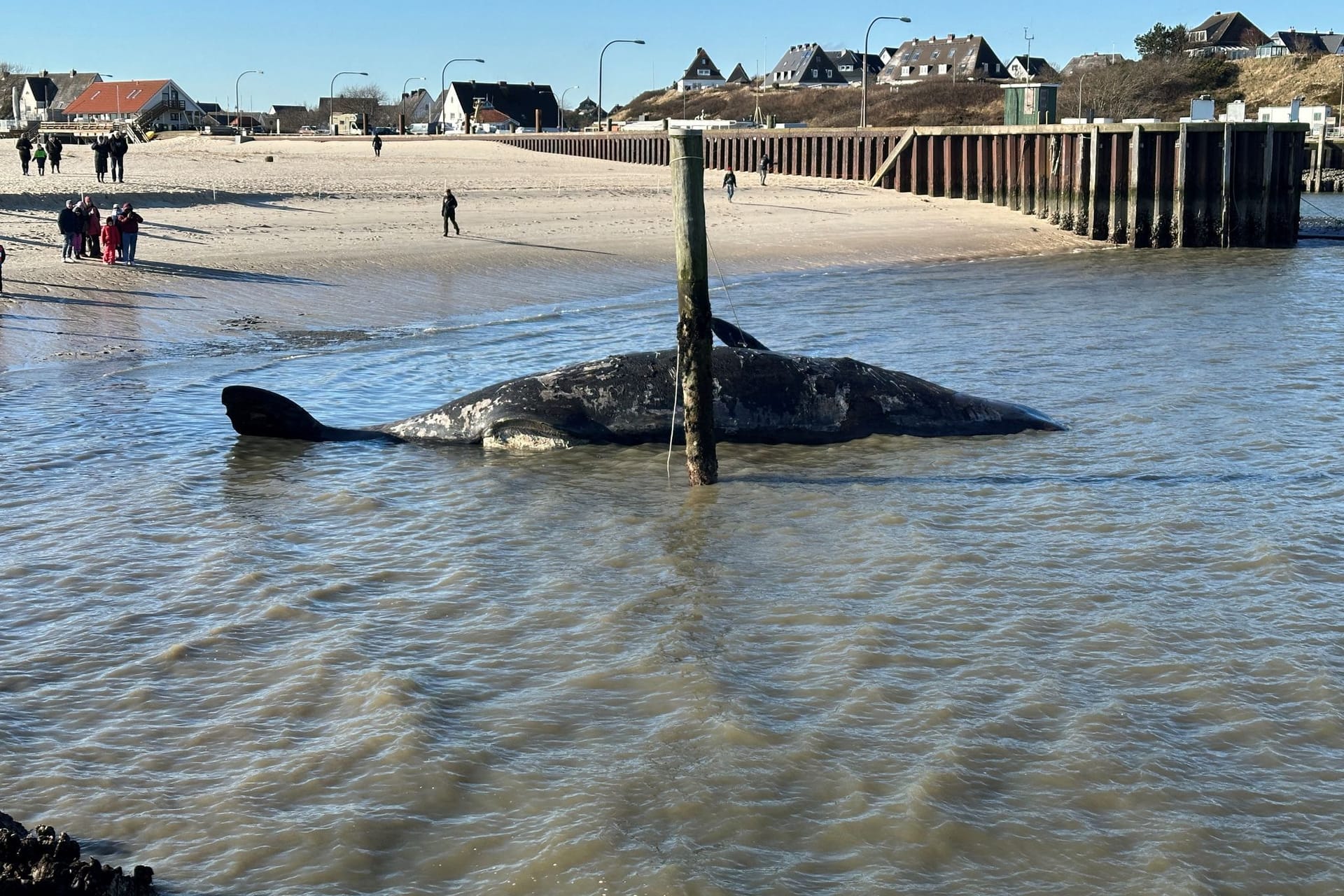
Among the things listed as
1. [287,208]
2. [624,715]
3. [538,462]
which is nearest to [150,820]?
[624,715]

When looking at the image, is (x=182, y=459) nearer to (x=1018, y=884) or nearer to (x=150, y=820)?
(x=150, y=820)

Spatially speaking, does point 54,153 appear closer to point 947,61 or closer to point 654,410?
point 654,410

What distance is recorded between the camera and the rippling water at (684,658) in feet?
16.7

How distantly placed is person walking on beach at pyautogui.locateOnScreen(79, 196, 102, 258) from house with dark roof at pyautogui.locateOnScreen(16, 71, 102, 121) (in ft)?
372

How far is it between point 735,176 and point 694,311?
39788 mm

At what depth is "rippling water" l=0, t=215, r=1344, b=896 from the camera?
5102 mm

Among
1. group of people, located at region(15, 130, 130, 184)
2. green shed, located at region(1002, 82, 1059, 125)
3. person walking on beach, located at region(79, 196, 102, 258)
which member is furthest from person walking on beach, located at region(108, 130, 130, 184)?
green shed, located at region(1002, 82, 1059, 125)

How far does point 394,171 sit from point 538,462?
37.6m

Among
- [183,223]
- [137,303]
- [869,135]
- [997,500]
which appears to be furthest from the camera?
[869,135]

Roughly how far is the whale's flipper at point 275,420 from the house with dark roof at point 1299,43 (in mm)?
113618

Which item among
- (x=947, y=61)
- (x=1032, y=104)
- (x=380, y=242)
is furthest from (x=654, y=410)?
(x=947, y=61)

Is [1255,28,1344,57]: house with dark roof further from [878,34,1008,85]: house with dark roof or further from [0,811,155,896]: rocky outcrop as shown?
[0,811,155,896]: rocky outcrop

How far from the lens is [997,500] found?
32.4 ft

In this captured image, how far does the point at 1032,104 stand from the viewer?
1793 inches
